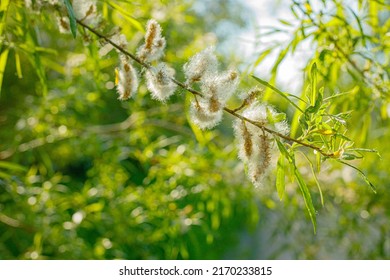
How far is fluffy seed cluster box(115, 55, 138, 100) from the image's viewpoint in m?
0.80

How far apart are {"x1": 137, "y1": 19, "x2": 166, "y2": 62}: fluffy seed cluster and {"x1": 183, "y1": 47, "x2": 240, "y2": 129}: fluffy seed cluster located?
50mm

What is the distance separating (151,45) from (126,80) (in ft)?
0.18

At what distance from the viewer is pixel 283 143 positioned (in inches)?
29.9

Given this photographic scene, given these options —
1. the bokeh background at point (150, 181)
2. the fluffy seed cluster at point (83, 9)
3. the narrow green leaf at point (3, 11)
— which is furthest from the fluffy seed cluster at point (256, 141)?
the bokeh background at point (150, 181)

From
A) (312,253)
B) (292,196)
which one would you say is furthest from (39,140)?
(312,253)

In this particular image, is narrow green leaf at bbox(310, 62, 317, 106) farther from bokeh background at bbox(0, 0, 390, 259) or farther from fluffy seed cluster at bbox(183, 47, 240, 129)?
bokeh background at bbox(0, 0, 390, 259)

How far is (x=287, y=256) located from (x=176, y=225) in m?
3.92

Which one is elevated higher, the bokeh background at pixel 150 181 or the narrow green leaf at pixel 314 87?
the bokeh background at pixel 150 181

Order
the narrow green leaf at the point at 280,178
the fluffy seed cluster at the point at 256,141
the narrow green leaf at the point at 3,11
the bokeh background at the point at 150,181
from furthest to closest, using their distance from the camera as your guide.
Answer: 1. the bokeh background at the point at 150,181
2. the narrow green leaf at the point at 3,11
3. the narrow green leaf at the point at 280,178
4. the fluffy seed cluster at the point at 256,141

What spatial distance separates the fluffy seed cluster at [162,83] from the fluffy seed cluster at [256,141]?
0.09 meters

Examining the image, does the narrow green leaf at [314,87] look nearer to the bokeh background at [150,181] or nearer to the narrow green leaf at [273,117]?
the narrow green leaf at [273,117]

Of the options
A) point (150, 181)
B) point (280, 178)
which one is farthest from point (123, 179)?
point (280, 178)

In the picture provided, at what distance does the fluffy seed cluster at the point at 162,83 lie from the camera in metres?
0.76

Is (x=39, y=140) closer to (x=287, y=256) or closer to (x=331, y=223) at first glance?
(x=331, y=223)
